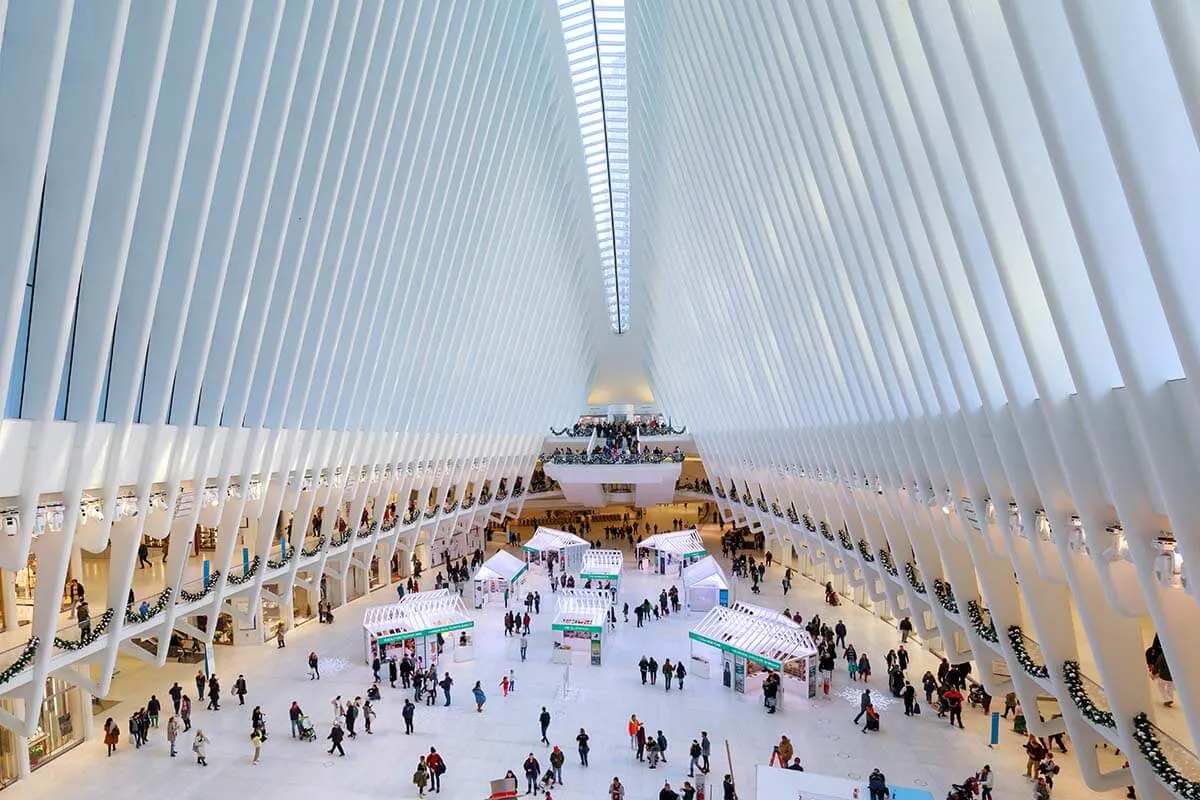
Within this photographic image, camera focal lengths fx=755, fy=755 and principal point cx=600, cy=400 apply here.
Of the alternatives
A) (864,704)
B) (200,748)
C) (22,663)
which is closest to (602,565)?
(864,704)

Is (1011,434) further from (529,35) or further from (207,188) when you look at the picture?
(529,35)

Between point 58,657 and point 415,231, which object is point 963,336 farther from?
point 58,657

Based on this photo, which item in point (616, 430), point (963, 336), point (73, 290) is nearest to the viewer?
point (73, 290)

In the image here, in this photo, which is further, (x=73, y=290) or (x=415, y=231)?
(x=415, y=231)

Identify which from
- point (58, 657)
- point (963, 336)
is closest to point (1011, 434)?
point (963, 336)

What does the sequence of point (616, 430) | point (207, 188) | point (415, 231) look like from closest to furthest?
point (207, 188) < point (415, 231) < point (616, 430)

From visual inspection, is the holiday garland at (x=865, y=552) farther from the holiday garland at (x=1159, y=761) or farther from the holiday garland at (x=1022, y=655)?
the holiday garland at (x=1159, y=761)

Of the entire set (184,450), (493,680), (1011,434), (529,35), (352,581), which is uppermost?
(529,35)

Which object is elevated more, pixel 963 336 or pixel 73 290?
pixel 73 290

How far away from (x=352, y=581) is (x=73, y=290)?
80.4ft

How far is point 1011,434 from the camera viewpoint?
10.7 m

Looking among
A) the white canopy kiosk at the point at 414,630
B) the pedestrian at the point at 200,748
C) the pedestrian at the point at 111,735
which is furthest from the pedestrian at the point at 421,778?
the white canopy kiosk at the point at 414,630

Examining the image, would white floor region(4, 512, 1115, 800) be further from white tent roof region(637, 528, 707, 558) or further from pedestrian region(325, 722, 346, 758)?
white tent roof region(637, 528, 707, 558)

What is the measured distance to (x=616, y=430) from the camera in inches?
1870
